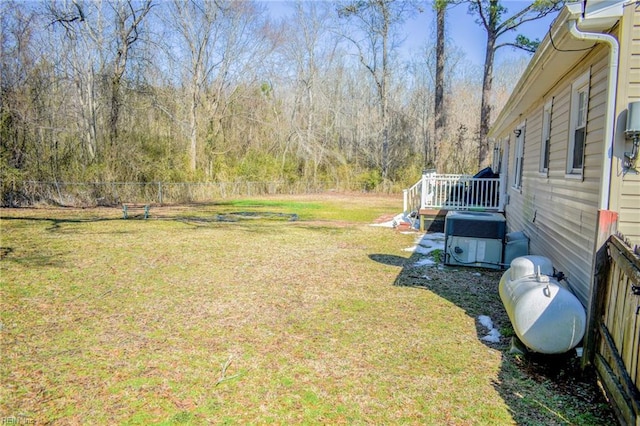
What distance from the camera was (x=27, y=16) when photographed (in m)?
16.7

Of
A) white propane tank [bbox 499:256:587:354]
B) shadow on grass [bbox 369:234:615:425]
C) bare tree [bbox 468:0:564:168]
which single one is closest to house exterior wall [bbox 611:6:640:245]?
white propane tank [bbox 499:256:587:354]

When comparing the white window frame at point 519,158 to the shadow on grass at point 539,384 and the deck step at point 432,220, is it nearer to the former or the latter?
the deck step at point 432,220

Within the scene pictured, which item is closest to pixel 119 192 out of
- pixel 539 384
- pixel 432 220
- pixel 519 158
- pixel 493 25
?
pixel 432 220

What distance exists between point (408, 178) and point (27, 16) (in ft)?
64.0

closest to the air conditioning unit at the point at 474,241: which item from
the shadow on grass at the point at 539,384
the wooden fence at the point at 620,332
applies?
the shadow on grass at the point at 539,384

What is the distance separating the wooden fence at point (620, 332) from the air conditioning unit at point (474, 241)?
11.4 ft

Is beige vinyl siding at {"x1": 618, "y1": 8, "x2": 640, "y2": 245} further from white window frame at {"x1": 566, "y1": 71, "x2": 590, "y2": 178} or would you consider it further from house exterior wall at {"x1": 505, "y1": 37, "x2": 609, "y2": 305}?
white window frame at {"x1": 566, "y1": 71, "x2": 590, "y2": 178}

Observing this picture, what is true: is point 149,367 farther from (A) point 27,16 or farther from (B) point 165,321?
(A) point 27,16

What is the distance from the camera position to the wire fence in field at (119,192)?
1525cm

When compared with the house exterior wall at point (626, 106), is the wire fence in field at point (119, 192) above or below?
below

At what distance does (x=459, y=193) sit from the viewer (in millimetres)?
11312

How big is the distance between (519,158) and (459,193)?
2.34 meters

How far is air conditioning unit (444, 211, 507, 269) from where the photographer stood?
21.6 ft

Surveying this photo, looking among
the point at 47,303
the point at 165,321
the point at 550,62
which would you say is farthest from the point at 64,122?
the point at 550,62
